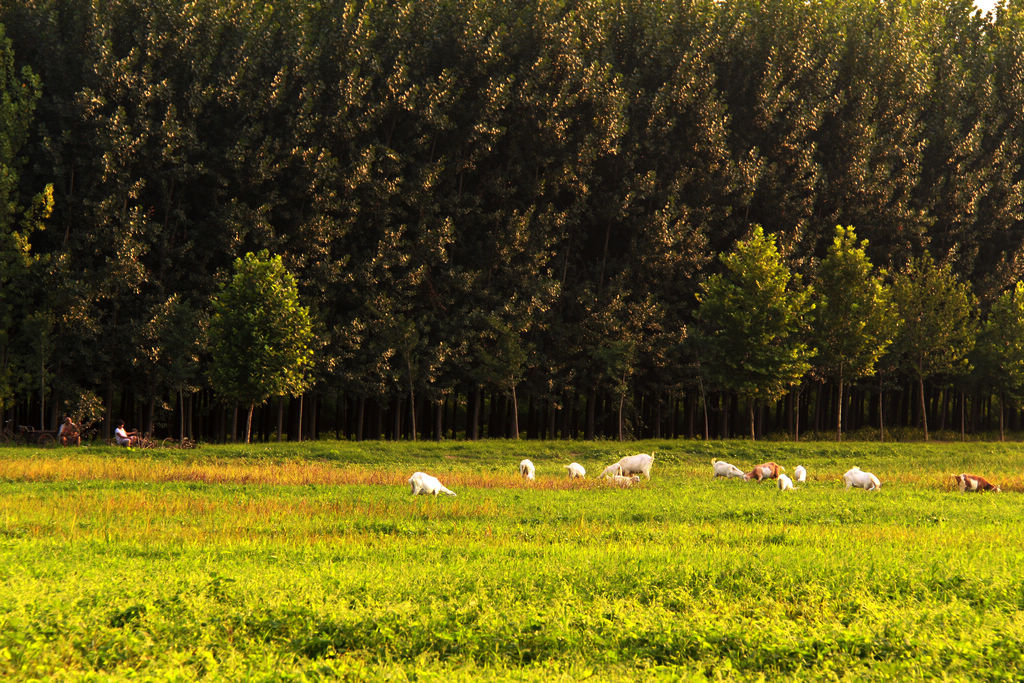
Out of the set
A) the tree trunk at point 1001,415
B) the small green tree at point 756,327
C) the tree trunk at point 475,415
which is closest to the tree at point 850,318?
the small green tree at point 756,327

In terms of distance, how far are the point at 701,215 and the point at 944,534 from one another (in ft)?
139

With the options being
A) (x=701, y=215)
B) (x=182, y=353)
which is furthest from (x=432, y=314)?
(x=701, y=215)

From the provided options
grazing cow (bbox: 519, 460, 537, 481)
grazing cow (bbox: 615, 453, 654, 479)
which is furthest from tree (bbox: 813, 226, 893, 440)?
grazing cow (bbox: 519, 460, 537, 481)

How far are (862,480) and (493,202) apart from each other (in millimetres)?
32685

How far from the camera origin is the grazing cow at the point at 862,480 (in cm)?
2802

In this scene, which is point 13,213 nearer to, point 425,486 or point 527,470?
point 527,470

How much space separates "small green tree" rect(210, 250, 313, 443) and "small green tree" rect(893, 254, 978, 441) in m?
35.2

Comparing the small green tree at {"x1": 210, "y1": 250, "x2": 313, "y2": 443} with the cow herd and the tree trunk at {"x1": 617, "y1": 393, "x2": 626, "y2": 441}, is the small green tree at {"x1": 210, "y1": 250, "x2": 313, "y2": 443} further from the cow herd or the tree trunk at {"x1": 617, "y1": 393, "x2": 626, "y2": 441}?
the tree trunk at {"x1": 617, "y1": 393, "x2": 626, "y2": 441}

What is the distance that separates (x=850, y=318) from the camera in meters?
54.2

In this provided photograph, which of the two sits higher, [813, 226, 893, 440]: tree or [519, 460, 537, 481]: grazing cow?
[813, 226, 893, 440]: tree

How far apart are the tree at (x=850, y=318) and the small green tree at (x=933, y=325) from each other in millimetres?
3545

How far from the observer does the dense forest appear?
Result: 152 feet

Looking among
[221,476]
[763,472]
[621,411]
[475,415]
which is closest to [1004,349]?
[621,411]

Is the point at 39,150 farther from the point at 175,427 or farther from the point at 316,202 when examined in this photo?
the point at 175,427
